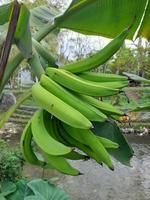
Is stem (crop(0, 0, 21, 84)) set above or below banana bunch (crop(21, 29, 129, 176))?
above

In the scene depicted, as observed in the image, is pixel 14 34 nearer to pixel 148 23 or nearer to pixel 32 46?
pixel 32 46

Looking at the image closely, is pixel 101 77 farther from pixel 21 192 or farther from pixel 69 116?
pixel 21 192

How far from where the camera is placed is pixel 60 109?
1.82 ft

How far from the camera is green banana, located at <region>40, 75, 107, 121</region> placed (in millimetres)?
576

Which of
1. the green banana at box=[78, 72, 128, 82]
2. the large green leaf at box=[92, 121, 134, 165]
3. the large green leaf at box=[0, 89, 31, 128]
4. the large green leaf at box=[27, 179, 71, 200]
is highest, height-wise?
the green banana at box=[78, 72, 128, 82]

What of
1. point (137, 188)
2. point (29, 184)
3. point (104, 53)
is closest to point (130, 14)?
point (104, 53)

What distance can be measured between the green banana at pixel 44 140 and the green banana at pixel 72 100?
0.05m

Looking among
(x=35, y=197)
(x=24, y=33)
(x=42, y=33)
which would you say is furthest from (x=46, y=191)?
(x=24, y=33)

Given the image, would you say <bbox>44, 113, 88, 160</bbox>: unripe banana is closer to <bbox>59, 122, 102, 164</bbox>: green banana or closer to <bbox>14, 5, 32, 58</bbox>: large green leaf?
<bbox>59, 122, 102, 164</bbox>: green banana

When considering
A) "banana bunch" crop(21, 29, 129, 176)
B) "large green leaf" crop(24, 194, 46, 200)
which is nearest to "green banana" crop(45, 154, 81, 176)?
"banana bunch" crop(21, 29, 129, 176)

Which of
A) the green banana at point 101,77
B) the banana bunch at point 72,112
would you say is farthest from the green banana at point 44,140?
the green banana at point 101,77

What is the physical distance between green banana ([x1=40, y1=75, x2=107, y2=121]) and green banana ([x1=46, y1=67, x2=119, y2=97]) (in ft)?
0.03

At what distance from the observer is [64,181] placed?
371 centimetres

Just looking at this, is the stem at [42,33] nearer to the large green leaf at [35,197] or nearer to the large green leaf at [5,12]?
the large green leaf at [5,12]
